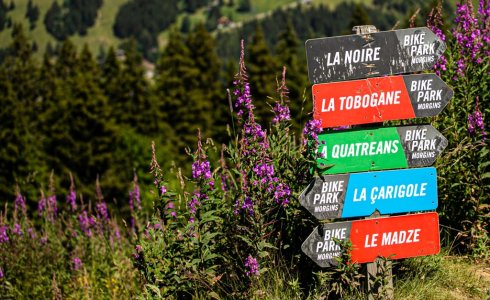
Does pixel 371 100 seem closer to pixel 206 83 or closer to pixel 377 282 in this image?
pixel 377 282

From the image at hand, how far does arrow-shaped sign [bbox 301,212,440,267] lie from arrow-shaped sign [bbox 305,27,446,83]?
119 cm

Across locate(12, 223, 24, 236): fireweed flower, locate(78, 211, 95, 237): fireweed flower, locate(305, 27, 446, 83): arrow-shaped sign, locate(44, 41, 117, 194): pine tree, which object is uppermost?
locate(305, 27, 446, 83): arrow-shaped sign

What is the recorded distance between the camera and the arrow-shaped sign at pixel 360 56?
16.9ft

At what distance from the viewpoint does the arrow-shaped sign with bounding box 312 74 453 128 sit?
5.12 m

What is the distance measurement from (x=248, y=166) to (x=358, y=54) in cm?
129

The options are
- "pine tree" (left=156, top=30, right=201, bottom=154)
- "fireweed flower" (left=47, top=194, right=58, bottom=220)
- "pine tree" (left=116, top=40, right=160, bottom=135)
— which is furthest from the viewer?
"pine tree" (left=116, top=40, right=160, bottom=135)

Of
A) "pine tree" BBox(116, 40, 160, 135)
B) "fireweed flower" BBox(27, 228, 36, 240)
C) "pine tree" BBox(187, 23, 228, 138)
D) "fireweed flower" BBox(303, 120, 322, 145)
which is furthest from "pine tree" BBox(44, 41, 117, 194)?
"fireweed flower" BBox(303, 120, 322, 145)

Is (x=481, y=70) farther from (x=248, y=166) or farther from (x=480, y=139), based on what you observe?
(x=248, y=166)

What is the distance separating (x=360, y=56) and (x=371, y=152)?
2.58 ft

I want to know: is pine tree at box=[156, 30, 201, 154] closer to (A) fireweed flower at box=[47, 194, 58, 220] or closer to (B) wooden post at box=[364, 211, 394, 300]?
(A) fireweed flower at box=[47, 194, 58, 220]

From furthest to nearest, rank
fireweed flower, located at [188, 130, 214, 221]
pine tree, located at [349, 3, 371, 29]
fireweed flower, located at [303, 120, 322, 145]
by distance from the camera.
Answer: pine tree, located at [349, 3, 371, 29] < fireweed flower, located at [188, 130, 214, 221] < fireweed flower, located at [303, 120, 322, 145]

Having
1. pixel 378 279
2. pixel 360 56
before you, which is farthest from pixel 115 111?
→ pixel 378 279

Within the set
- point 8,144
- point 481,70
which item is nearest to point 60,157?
point 8,144

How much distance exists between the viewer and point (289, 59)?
170ft
